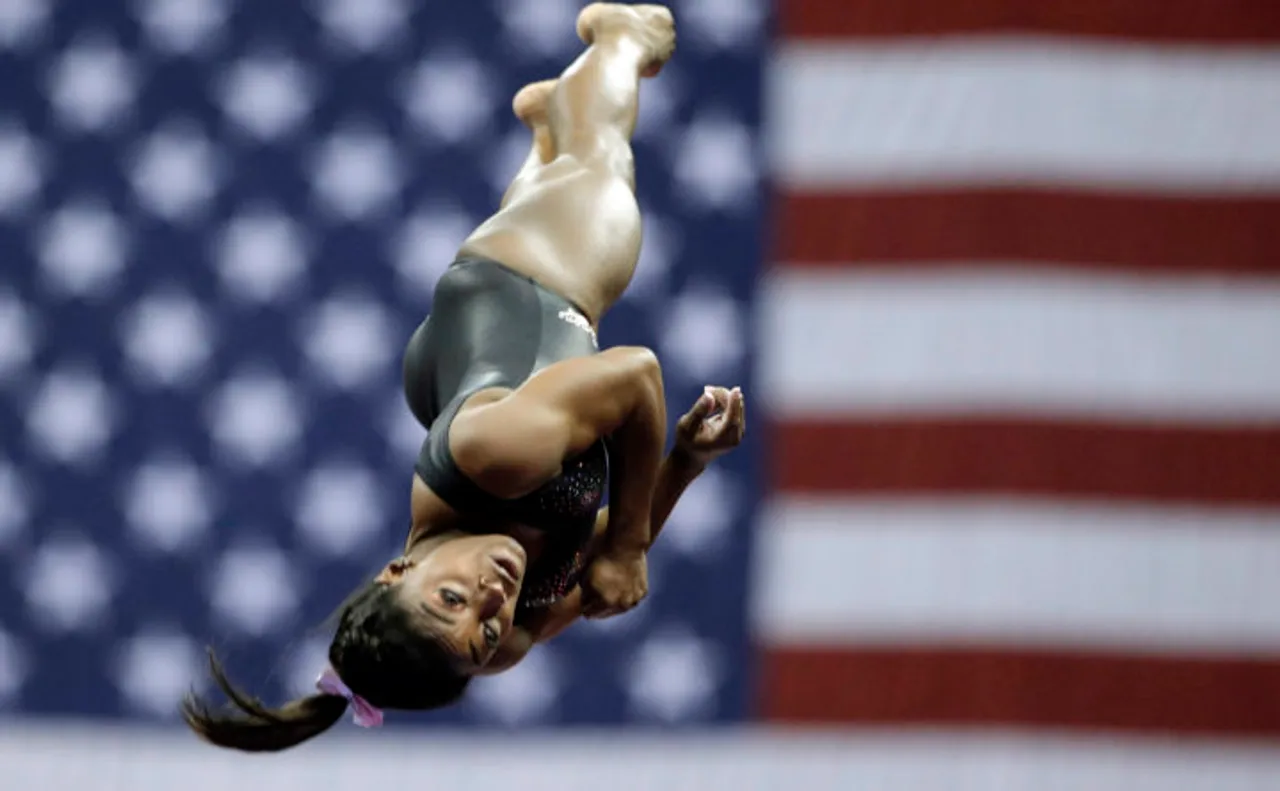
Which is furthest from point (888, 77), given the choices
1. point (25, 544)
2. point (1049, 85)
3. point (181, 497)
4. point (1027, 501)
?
point (25, 544)

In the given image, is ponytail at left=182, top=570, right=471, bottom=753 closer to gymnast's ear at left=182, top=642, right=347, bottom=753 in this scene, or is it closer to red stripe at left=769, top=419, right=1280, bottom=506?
gymnast's ear at left=182, top=642, right=347, bottom=753

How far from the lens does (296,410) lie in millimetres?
3428

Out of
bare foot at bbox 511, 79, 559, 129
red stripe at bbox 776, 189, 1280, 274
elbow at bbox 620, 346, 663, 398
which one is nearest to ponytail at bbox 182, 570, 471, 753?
elbow at bbox 620, 346, 663, 398

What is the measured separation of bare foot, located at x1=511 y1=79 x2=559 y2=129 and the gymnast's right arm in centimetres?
60

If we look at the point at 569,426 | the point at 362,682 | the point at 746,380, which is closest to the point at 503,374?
the point at 569,426

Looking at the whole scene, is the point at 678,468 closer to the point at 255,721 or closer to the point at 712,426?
the point at 712,426

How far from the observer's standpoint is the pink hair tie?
6.29 ft

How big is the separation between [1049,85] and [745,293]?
70 cm

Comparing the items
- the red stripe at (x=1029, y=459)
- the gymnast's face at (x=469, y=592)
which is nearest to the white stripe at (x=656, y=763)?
the red stripe at (x=1029, y=459)

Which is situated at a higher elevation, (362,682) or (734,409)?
(734,409)

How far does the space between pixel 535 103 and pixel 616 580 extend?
0.73 meters

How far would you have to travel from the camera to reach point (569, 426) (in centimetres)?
177

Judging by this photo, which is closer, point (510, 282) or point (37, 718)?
point (510, 282)

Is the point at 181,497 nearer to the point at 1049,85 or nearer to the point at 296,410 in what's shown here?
the point at 296,410
